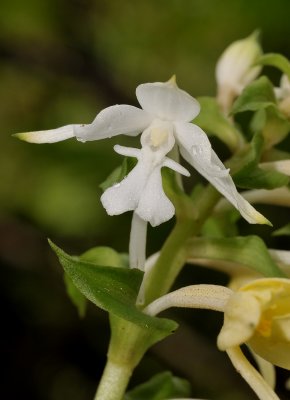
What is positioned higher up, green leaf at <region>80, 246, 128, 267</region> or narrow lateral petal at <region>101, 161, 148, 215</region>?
narrow lateral petal at <region>101, 161, 148, 215</region>

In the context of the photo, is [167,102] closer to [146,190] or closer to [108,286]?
[146,190]

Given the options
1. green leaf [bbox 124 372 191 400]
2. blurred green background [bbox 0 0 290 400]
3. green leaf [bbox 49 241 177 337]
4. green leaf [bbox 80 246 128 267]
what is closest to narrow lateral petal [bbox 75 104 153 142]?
green leaf [bbox 49 241 177 337]

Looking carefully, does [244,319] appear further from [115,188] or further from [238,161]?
[238,161]

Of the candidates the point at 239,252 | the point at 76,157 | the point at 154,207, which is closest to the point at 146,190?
the point at 154,207

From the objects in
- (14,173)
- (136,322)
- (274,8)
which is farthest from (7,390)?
(136,322)

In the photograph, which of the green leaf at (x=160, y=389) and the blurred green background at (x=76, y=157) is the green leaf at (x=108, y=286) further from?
the blurred green background at (x=76, y=157)

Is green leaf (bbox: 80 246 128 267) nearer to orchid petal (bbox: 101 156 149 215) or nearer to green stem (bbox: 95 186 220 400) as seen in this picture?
green stem (bbox: 95 186 220 400)
